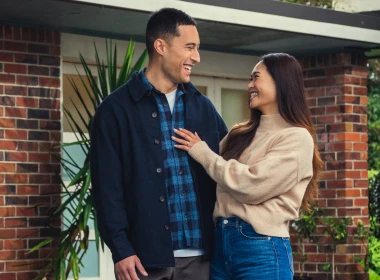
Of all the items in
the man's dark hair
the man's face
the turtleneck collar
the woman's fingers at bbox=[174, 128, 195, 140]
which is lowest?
the woman's fingers at bbox=[174, 128, 195, 140]

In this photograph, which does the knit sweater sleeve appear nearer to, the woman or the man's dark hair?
the woman

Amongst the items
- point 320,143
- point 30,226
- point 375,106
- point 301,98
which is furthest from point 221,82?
point 375,106

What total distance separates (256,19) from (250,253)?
14.5 feet

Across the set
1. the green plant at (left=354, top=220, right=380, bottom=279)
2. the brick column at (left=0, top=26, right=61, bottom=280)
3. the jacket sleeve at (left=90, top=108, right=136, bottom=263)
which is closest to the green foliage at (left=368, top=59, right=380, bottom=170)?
the green plant at (left=354, top=220, right=380, bottom=279)

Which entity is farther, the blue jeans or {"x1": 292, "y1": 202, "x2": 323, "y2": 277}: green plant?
{"x1": 292, "y1": 202, "x2": 323, "y2": 277}: green plant

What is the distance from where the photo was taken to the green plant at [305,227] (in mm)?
9500

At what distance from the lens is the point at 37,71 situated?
8125 millimetres

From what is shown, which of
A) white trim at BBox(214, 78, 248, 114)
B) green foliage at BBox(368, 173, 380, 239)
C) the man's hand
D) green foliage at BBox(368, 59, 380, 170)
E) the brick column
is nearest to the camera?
the man's hand

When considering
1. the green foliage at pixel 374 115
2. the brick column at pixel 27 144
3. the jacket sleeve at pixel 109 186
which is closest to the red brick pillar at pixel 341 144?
the brick column at pixel 27 144

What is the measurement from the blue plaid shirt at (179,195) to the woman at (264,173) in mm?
56

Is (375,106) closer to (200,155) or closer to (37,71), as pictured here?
(37,71)

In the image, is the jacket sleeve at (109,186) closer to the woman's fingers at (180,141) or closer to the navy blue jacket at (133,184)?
the navy blue jacket at (133,184)

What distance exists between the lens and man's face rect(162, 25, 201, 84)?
437 cm

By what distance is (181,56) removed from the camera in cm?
438
